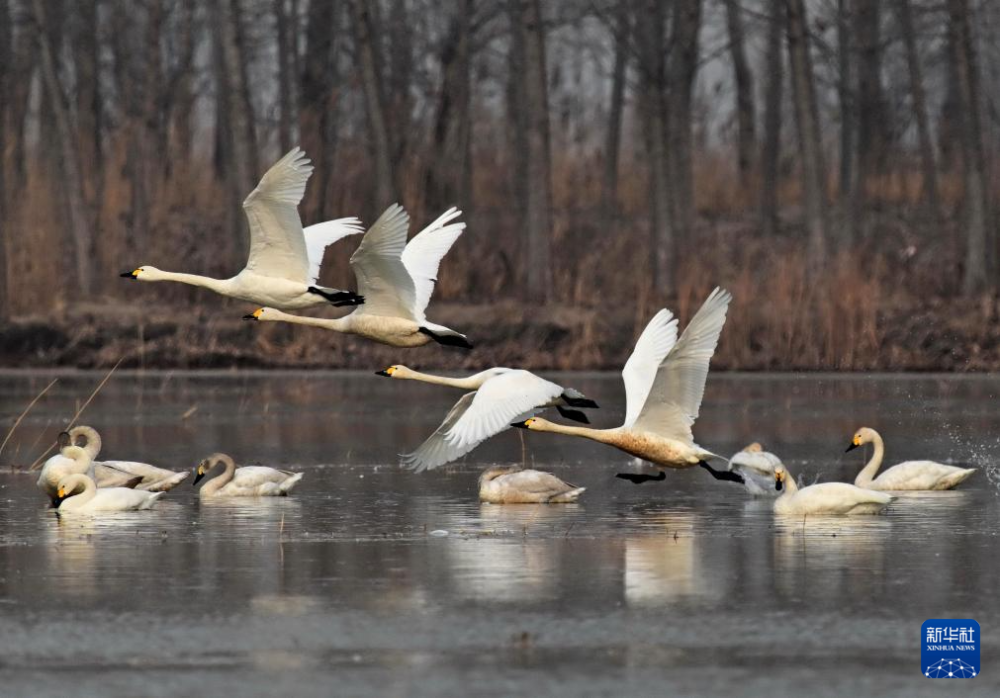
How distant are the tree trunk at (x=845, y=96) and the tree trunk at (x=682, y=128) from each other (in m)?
2.31

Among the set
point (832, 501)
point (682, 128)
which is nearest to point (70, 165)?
point (682, 128)

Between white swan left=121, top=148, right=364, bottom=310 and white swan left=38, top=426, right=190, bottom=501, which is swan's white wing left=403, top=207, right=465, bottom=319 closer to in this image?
white swan left=121, top=148, right=364, bottom=310

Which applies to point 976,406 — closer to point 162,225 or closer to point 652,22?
point 652,22

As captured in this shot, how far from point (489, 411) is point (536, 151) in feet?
55.9

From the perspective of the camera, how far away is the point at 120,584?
9.91m

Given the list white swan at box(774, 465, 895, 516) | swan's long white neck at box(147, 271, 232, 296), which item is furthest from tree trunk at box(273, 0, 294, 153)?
white swan at box(774, 465, 895, 516)

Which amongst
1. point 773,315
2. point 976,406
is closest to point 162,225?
point 773,315

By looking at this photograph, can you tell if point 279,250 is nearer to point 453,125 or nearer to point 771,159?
point 453,125

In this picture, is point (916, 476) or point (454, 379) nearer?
point (454, 379)

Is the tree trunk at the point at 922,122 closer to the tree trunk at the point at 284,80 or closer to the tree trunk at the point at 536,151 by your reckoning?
the tree trunk at the point at 536,151

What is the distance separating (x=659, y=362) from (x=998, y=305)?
48.8 ft

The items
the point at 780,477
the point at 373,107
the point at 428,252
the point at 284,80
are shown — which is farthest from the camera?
the point at 284,80

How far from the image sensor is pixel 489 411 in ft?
38.6

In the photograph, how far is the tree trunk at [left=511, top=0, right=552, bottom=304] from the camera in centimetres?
2797
